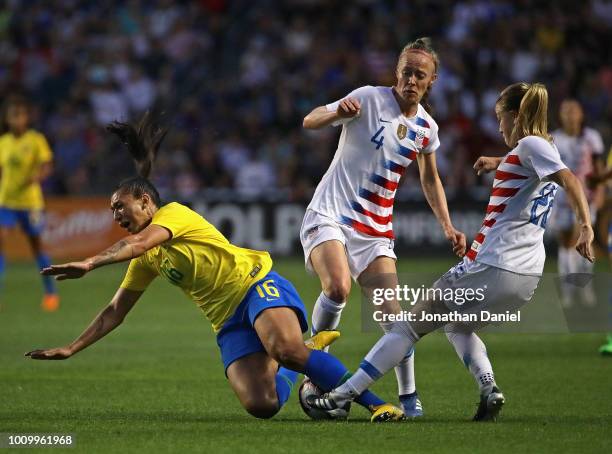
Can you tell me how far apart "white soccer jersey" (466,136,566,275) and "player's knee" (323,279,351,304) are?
838mm

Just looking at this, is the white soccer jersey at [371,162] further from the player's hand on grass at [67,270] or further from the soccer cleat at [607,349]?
the soccer cleat at [607,349]

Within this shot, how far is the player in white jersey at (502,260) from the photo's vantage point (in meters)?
6.77

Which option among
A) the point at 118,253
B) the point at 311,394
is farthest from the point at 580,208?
the point at 118,253

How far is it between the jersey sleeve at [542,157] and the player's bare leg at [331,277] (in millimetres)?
1377

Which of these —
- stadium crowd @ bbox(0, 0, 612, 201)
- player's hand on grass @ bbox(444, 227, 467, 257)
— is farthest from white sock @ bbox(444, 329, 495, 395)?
stadium crowd @ bbox(0, 0, 612, 201)

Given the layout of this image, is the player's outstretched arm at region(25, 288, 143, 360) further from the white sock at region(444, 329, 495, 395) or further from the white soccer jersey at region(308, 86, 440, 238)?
the white sock at region(444, 329, 495, 395)

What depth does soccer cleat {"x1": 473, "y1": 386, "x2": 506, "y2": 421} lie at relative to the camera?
6.90m

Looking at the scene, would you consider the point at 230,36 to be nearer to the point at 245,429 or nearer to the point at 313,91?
the point at 313,91

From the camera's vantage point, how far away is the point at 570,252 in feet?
45.0

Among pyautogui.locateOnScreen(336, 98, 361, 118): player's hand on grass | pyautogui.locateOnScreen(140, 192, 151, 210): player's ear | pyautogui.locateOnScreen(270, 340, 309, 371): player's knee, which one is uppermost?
pyautogui.locateOnScreen(336, 98, 361, 118): player's hand on grass

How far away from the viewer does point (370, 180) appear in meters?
7.62

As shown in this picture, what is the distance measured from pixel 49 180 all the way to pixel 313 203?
14.0m

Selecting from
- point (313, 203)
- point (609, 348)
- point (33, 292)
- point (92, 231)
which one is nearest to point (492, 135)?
point (92, 231)

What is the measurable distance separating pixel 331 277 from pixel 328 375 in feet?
2.26
